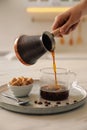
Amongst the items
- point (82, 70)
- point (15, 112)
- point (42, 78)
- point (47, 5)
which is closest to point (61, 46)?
point (47, 5)

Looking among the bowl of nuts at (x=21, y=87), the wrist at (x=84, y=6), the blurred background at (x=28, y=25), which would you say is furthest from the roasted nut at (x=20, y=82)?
the blurred background at (x=28, y=25)

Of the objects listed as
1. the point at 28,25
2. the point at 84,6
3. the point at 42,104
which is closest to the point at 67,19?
the point at 84,6

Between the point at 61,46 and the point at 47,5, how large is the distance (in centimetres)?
42

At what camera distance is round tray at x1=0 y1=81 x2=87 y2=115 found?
911mm

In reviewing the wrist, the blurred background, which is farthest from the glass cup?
the blurred background

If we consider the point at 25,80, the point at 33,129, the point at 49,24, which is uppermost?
the point at 49,24

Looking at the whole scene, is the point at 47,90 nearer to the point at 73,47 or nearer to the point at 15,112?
the point at 15,112

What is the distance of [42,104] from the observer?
96 cm

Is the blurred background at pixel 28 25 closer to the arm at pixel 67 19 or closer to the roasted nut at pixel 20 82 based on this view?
the arm at pixel 67 19

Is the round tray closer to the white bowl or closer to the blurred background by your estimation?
the white bowl

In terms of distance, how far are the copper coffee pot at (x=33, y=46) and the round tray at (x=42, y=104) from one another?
14 cm

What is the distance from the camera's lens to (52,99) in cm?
100

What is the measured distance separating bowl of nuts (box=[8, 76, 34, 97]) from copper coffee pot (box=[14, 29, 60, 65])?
0.09m

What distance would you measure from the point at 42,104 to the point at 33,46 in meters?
0.20
